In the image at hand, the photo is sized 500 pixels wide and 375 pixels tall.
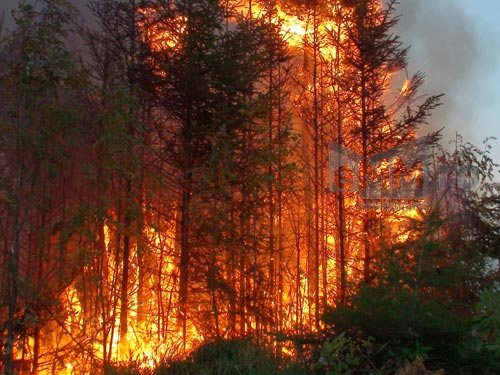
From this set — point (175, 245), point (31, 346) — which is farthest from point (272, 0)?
point (31, 346)

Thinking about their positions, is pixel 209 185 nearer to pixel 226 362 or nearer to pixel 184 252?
pixel 184 252

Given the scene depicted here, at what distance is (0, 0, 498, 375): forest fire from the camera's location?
5.71 meters

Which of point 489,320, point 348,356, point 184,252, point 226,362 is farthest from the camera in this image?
point 184,252

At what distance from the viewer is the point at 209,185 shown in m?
6.98

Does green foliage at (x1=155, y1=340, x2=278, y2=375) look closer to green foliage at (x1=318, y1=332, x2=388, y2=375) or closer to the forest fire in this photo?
the forest fire

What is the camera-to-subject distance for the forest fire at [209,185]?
5707 mm

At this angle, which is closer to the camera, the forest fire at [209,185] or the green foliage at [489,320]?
the green foliage at [489,320]

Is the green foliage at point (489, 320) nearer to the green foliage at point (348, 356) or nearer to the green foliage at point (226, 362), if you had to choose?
the green foliage at point (348, 356)

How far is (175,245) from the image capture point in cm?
740

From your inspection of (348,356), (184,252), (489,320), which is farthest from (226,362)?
(489,320)

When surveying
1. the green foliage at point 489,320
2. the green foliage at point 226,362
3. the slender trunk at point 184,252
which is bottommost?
the green foliage at point 226,362

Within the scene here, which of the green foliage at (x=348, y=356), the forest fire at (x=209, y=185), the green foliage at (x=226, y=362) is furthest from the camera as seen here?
the forest fire at (x=209, y=185)

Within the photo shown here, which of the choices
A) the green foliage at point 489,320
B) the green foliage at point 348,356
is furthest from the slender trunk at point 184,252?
the green foliage at point 489,320

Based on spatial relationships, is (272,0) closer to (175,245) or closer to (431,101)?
(431,101)
